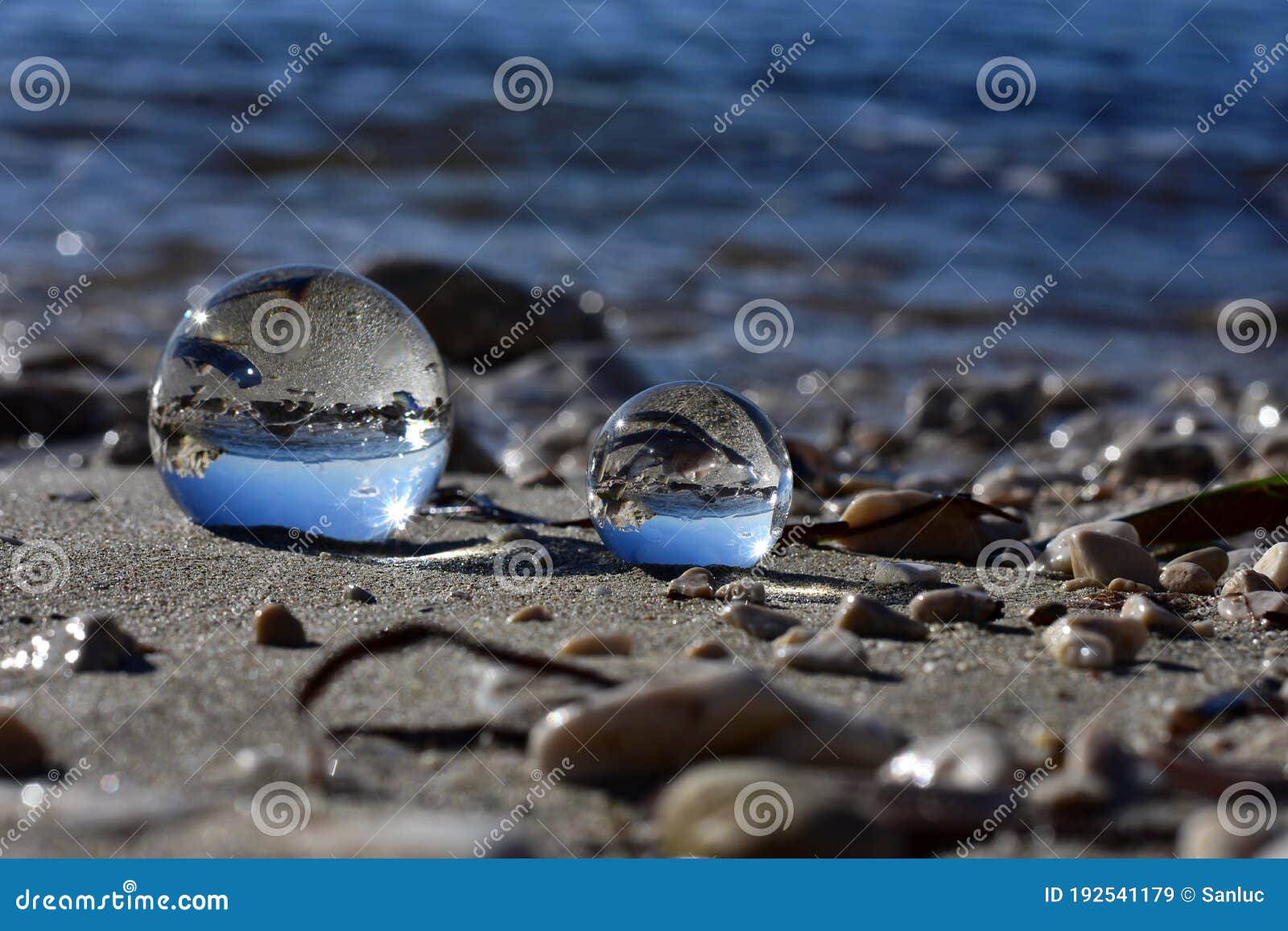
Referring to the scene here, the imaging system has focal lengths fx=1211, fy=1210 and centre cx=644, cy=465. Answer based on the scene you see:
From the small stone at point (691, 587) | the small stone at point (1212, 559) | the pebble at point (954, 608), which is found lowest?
the small stone at point (691, 587)

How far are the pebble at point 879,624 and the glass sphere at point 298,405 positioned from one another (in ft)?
4.21

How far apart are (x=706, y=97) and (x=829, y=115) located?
1.52 meters

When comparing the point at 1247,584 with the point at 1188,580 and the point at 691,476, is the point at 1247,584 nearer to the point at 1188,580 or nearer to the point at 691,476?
the point at 1188,580
